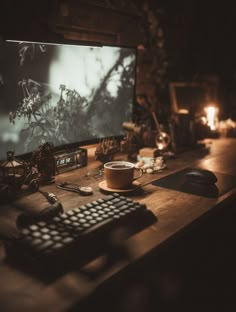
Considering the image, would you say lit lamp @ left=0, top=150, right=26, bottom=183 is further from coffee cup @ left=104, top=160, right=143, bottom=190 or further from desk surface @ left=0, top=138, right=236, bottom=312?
coffee cup @ left=104, top=160, right=143, bottom=190

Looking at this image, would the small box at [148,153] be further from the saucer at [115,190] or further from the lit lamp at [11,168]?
the lit lamp at [11,168]

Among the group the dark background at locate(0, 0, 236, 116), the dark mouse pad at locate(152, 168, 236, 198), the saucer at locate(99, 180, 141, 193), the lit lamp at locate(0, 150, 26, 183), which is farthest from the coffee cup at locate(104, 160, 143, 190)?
the dark background at locate(0, 0, 236, 116)

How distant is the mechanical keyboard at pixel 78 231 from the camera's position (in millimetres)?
856

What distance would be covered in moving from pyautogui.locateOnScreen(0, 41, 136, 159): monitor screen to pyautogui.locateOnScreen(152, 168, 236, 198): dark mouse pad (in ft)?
1.61

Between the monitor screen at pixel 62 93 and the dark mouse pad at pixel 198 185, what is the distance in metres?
0.49

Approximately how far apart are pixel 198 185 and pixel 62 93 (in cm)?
74

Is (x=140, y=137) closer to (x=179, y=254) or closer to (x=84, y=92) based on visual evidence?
(x=84, y=92)

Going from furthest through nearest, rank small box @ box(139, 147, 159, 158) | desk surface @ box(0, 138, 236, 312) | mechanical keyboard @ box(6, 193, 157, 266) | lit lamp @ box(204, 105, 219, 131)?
lit lamp @ box(204, 105, 219, 131) < small box @ box(139, 147, 159, 158) < mechanical keyboard @ box(6, 193, 157, 266) < desk surface @ box(0, 138, 236, 312)

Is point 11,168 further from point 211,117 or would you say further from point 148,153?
point 211,117

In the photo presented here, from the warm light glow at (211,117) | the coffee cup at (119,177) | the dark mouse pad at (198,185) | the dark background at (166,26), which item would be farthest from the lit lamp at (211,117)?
the coffee cup at (119,177)

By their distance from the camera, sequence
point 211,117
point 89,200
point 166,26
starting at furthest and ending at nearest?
point 166,26
point 211,117
point 89,200

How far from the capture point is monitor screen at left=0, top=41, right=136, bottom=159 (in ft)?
4.71

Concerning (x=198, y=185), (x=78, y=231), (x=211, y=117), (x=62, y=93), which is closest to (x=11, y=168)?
(x=62, y=93)

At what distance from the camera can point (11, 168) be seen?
1.38 metres
